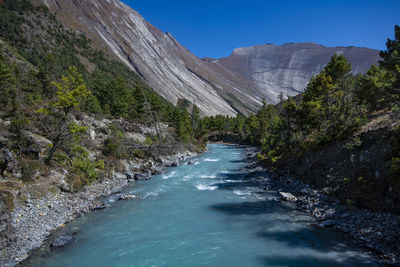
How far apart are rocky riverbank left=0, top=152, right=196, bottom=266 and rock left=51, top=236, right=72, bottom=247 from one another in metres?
0.70

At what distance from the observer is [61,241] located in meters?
11.5

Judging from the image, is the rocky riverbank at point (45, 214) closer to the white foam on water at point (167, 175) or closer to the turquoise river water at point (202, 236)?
the turquoise river water at point (202, 236)

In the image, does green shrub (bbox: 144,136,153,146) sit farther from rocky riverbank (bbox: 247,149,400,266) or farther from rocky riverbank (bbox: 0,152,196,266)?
rocky riverbank (bbox: 247,149,400,266)

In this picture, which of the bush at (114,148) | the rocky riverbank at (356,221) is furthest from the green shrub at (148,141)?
the rocky riverbank at (356,221)

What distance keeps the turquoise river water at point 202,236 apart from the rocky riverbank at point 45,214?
872 millimetres

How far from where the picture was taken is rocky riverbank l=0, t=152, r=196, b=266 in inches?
412

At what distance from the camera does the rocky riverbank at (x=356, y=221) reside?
1027cm

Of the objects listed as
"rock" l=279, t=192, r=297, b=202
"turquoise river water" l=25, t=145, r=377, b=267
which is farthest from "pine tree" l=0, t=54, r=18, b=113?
"rock" l=279, t=192, r=297, b=202

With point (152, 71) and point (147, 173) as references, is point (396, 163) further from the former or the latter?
point (152, 71)

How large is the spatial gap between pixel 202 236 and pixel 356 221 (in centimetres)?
893

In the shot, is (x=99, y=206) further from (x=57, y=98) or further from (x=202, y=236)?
(x=57, y=98)

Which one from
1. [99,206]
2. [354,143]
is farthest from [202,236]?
[354,143]

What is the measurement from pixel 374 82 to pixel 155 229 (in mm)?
28829

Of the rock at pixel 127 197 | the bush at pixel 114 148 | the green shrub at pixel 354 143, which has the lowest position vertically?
the rock at pixel 127 197
